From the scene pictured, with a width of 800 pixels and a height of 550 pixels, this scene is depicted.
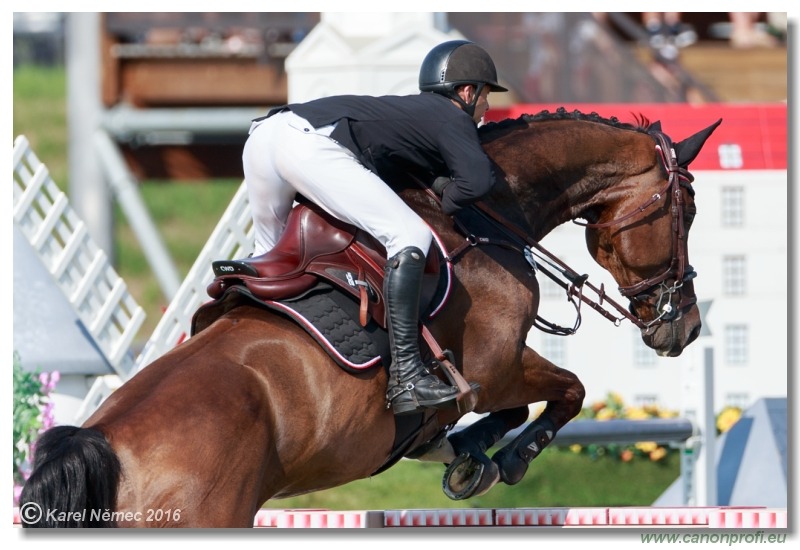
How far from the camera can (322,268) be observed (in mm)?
3904

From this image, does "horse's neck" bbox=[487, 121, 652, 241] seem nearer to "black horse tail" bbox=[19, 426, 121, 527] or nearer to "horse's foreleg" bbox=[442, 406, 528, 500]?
"horse's foreleg" bbox=[442, 406, 528, 500]

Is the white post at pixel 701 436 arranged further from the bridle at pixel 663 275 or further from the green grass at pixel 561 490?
the bridle at pixel 663 275

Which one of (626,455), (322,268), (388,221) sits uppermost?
(388,221)

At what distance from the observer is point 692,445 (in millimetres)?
6059

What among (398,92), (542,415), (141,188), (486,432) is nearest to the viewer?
(486,432)

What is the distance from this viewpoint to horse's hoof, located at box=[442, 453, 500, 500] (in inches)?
177

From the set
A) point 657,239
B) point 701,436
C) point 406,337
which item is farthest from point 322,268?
point 701,436

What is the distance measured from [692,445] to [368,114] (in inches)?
112

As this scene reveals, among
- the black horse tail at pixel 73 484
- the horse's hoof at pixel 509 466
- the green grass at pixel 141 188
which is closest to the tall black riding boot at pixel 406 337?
the horse's hoof at pixel 509 466

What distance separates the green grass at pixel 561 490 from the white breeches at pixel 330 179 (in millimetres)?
2972

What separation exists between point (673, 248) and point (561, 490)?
2369 millimetres

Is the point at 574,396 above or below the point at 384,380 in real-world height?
above

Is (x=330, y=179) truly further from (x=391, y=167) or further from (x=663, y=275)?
(x=663, y=275)

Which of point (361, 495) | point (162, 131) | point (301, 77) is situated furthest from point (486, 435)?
point (162, 131)
